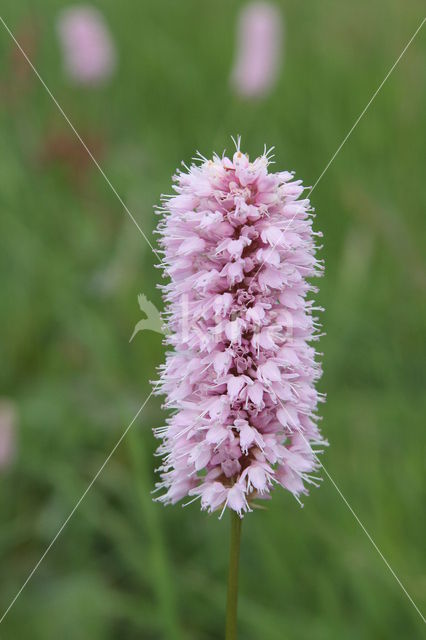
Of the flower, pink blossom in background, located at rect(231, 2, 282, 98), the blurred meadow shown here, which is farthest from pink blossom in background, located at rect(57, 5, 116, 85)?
the flower

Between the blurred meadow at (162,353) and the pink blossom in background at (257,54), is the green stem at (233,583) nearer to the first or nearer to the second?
the blurred meadow at (162,353)

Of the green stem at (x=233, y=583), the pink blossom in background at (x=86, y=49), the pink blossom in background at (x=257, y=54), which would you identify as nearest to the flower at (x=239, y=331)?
the green stem at (x=233, y=583)

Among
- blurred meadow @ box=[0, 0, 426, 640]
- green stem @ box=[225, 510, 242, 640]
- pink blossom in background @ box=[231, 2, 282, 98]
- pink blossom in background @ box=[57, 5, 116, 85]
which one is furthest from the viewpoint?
pink blossom in background @ box=[57, 5, 116, 85]

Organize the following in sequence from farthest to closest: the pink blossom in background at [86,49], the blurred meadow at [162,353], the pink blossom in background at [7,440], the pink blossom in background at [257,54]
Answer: the pink blossom in background at [86,49], the pink blossom in background at [257,54], the pink blossom in background at [7,440], the blurred meadow at [162,353]

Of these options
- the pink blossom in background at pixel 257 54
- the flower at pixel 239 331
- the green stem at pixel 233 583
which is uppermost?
the pink blossom in background at pixel 257 54

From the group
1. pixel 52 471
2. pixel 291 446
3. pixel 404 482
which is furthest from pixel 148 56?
pixel 291 446

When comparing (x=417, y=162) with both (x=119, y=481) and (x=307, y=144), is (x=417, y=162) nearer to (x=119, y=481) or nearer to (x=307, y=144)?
(x=307, y=144)

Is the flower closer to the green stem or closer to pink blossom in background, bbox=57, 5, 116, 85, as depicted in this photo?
the green stem
